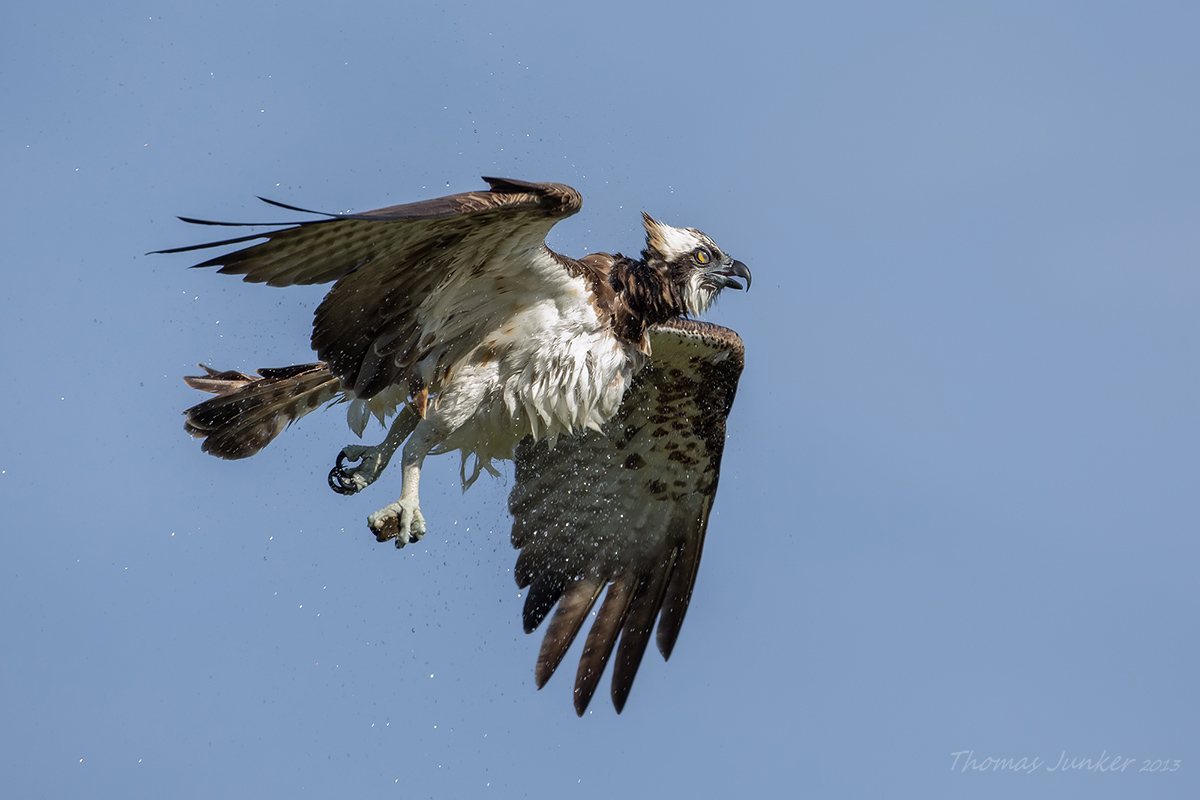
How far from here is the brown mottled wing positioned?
9.95m

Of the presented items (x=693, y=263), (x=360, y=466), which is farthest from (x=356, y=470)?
(x=693, y=263)

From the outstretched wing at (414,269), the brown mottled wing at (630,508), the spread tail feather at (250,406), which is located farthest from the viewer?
the brown mottled wing at (630,508)

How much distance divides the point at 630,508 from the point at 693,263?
2.59 meters

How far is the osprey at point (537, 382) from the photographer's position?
732cm

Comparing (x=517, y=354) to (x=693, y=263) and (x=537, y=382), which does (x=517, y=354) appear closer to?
(x=537, y=382)

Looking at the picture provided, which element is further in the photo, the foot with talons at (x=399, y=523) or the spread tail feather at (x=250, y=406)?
the spread tail feather at (x=250, y=406)

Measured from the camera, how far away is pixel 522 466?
10672 mm

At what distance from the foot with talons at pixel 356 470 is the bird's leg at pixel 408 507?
315 millimetres

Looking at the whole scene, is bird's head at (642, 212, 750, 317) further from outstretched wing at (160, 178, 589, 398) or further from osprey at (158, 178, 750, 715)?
outstretched wing at (160, 178, 589, 398)

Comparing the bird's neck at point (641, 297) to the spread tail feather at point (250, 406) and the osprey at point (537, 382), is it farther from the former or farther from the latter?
the spread tail feather at point (250, 406)

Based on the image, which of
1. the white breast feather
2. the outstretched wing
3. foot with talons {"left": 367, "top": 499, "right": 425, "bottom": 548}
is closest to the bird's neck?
the white breast feather

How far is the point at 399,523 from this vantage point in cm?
811

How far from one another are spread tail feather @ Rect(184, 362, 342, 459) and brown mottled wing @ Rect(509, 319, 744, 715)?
212 centimetres

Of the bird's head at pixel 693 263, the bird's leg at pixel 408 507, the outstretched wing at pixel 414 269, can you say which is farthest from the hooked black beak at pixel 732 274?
the bird's leg at pixel 408 507
